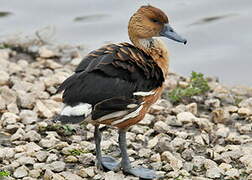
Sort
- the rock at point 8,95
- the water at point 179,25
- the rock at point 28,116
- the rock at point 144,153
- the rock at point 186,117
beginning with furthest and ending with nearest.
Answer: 1. the water at point 179,25
2. the rock at point 8,95
3. the rock at point 186,117
4. the rock at point 28,116
5. the rock at point 144,153

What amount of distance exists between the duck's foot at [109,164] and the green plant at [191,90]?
7.04 ft

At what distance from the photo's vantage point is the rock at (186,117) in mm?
7795

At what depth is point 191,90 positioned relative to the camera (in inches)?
338

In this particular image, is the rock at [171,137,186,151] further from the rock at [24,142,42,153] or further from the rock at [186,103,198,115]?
the rock at [24,142,42,153]

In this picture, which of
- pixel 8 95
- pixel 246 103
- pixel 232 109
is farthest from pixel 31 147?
pixel 246 103

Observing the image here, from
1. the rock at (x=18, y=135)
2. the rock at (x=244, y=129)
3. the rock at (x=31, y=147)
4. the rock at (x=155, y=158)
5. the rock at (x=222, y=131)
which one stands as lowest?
the rock at (x=244, y=129)

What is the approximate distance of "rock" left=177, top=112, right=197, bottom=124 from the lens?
307 inches

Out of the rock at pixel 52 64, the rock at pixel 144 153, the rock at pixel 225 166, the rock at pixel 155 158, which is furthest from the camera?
the rock at pixel 52 64

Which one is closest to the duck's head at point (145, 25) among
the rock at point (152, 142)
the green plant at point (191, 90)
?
the rock at point (152, 142)

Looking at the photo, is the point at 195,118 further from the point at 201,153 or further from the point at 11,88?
the point at 11,88

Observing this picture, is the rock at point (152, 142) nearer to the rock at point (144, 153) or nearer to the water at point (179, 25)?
the rock at point (144, 153)

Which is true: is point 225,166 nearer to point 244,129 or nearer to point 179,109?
point 244,129

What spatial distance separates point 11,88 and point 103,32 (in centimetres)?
382

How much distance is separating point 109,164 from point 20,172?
857 mm
